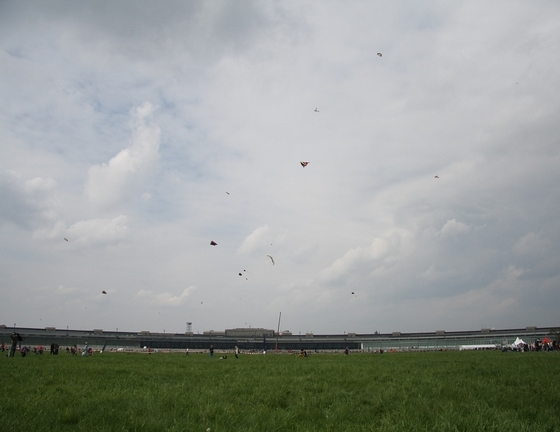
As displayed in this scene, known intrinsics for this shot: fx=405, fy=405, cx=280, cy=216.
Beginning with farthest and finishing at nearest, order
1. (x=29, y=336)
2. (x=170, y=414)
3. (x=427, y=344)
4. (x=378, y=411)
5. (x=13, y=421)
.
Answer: (x=427, y=344) < (x=29, y=336) < (x=378, y=411) < (x=170, y=414) < (x=13, y=421)

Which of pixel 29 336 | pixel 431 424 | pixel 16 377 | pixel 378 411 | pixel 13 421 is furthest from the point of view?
pixel 29 336

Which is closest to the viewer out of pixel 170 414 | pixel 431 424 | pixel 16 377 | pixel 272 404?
pixel 431 424

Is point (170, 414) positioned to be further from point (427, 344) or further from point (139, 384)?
point (427, 344)

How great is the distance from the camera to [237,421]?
349 inches

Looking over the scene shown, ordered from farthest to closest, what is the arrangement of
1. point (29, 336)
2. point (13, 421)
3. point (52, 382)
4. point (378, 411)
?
point (29, 336)
point (52, 382)
point (378, 411)
point (13, 421)

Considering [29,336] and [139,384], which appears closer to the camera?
[139,384]

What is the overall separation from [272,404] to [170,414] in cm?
304

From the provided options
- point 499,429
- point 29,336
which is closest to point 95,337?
point 29,336

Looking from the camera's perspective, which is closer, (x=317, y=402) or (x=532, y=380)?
(x=317, y=402)

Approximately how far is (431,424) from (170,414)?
18.5 feet

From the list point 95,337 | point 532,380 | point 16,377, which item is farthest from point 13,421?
point 95,337

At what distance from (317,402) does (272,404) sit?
123cm

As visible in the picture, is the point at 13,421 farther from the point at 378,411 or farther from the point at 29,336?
the point at 29,336

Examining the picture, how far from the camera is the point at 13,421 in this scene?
25.4 feet
